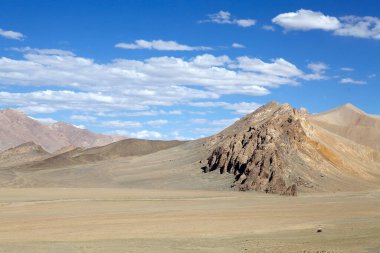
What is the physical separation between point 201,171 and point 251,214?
49.1 metres

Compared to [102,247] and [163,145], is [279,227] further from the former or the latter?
[163,145]

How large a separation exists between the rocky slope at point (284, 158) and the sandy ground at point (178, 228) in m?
26.6

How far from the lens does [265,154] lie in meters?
79.5

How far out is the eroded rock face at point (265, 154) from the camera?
7450 centimetres

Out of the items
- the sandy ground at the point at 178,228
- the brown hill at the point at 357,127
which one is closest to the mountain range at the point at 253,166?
the sandy ground at the point at 178,228

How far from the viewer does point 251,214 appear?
41.3 m

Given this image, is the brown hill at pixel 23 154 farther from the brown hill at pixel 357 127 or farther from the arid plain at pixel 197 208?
the brown hill at pixel 357 127

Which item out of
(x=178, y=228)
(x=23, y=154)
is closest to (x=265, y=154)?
(x=178, y=228)

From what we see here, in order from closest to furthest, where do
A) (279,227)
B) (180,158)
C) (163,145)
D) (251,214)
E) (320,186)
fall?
(279,227) → (251,214) → (320,186) → (180,158) → (163,145)

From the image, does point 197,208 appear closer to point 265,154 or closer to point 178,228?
point 178,228

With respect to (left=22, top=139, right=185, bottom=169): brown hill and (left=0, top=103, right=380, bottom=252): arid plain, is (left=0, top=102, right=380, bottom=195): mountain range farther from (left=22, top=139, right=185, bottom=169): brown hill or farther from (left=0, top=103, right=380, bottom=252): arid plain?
(left=22, top=139, right=185, bottom=169): brown hill

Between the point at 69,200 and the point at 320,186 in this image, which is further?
the point at 320,186

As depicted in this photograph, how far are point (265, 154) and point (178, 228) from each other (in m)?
48.3

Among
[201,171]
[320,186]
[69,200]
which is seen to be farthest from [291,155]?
[69,200]
